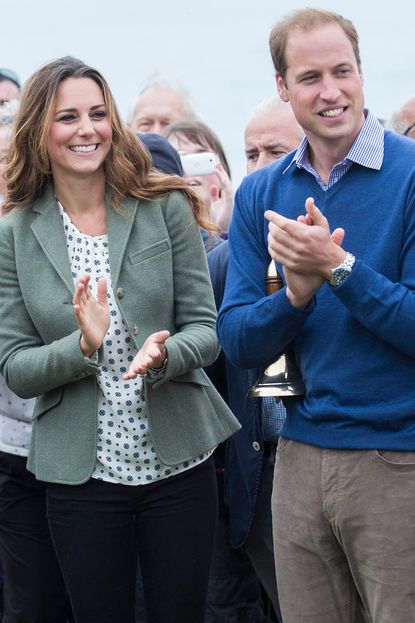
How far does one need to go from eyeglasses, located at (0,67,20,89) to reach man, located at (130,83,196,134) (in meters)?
1.32

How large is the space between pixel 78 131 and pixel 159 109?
107 inches

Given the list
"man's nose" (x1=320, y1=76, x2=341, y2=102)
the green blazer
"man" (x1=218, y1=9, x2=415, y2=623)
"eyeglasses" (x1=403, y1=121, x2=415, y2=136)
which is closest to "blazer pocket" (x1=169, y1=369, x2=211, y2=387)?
the green blazer

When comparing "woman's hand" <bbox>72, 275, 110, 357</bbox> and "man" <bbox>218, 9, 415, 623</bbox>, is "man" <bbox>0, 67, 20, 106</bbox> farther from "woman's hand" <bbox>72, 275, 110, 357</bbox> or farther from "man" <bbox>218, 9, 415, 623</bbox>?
"man" <bbox>218, 9, 415, 623</bbox>

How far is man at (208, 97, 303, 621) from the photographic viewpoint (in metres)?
3.60

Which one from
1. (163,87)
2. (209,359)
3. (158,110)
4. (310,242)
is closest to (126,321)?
(209,359)

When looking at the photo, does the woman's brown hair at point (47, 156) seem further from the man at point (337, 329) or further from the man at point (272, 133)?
the man at point (272, 133)

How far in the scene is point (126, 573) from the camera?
322 centimetres

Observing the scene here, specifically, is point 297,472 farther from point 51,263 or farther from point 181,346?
point 51,263

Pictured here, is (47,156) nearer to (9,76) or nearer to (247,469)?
(247,469)

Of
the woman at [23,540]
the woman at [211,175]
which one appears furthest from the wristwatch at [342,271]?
the woman at [211,175]

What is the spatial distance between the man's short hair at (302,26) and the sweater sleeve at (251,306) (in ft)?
1.23

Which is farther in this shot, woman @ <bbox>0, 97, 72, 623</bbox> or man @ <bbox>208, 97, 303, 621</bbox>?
woman @ <bbox>0, 97, 72, 623</bbox>

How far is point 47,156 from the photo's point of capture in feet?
11.1

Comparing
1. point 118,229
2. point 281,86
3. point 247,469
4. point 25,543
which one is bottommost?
point 25,543
